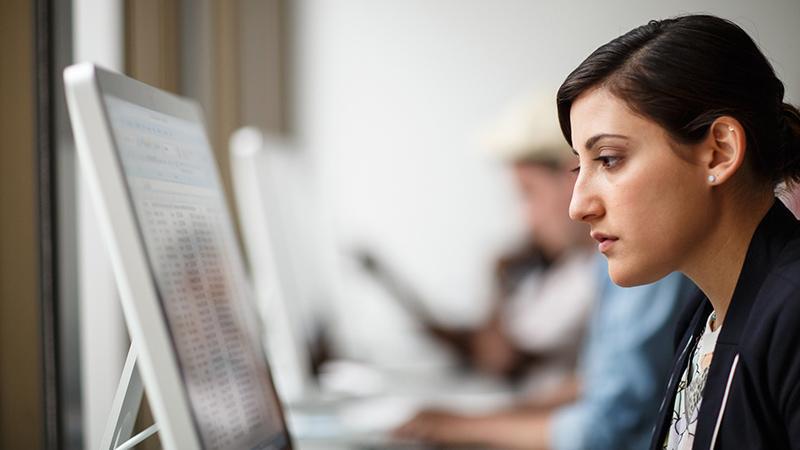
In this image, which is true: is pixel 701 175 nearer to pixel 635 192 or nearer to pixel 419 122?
pixel 635 192

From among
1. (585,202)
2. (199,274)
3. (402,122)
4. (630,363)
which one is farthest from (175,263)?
(402,122)

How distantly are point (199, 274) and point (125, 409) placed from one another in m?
0.15

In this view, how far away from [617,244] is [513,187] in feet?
7.91

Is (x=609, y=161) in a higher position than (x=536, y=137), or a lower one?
lower

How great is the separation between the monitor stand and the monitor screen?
8 cm

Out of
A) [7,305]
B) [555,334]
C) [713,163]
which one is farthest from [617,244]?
[555,334]

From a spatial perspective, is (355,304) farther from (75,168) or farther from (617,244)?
(617,244)

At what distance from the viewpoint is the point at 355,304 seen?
323cm

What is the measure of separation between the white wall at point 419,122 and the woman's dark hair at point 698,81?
240 centimetres

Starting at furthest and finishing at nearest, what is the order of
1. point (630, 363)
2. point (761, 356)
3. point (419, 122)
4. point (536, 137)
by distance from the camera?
1. point (419, 122)
2. point (536, 137)
3. point (630, 363)
4. point (761, 356)

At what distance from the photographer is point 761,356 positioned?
718 millimetres

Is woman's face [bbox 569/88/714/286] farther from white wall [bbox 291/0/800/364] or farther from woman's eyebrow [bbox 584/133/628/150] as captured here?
white wall [bbox 291/0/800/364]

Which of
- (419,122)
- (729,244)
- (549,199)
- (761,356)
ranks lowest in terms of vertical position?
(761,356)

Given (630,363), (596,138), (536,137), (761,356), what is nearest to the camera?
(761,356)
